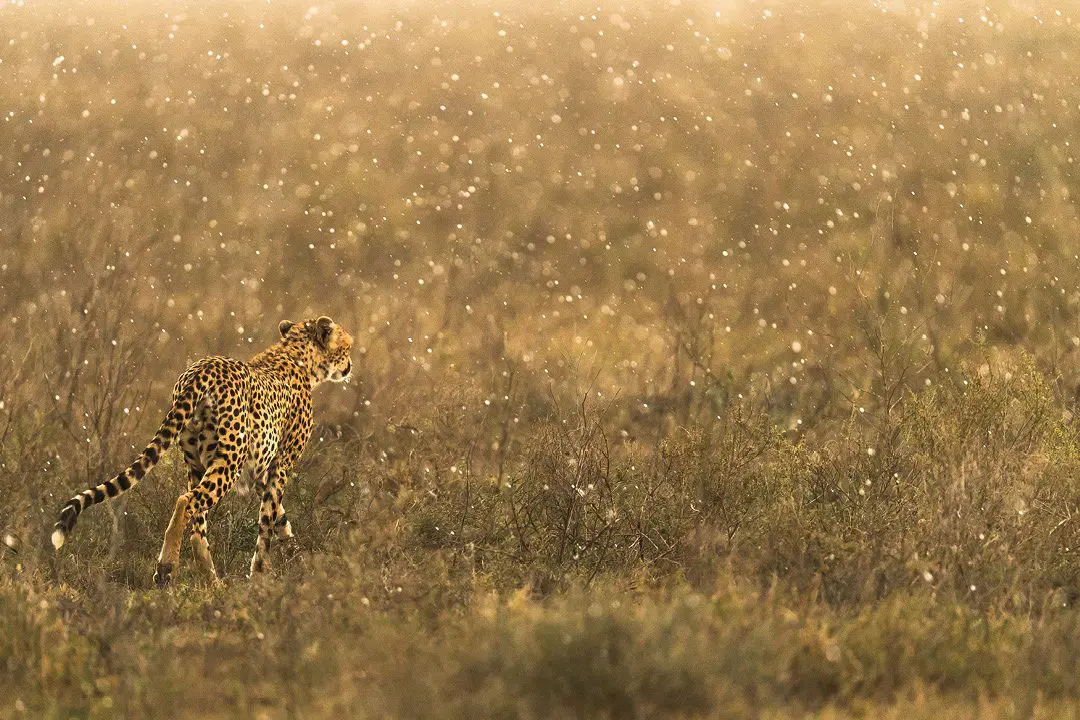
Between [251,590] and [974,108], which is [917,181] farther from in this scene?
[251,590]

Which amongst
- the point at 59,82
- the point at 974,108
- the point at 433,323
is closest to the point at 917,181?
the point at 974,108

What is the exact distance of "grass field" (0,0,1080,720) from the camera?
4.97 m

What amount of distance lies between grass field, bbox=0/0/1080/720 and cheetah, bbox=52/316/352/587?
12.1 inches

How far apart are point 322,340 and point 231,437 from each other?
105cm

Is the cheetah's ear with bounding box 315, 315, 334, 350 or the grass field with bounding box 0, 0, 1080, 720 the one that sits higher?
the cheetah's ear with bounding box 315, 315, 334, 350

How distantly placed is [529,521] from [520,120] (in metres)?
20.8

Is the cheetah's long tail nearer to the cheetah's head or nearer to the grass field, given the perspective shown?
the grass field

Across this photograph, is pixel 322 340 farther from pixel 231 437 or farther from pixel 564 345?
pixel 564 345

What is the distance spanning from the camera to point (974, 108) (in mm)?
27891

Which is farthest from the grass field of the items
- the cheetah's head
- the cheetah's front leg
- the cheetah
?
the cheetah's head

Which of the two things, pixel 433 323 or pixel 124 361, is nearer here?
pixel 124 361

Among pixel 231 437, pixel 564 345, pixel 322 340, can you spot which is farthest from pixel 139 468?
pixel 564 345

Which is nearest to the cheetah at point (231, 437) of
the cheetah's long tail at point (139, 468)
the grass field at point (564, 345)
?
the cheetah's long tail at point (139, 468)

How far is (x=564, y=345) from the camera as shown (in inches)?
730
